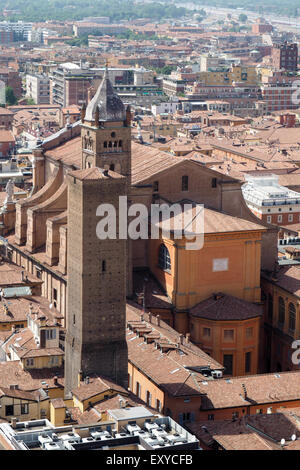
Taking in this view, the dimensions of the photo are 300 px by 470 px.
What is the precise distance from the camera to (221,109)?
6703 inches

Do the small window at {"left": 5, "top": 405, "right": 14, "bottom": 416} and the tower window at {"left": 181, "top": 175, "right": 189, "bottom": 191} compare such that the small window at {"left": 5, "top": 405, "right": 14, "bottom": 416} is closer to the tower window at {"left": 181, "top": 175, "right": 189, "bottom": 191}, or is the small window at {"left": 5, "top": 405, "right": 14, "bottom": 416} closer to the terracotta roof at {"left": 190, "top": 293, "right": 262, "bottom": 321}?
the terracotta roof at {"left": 190, "top": 293, "right": 262, "bottom": 321}

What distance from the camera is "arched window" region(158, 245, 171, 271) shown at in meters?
65.9

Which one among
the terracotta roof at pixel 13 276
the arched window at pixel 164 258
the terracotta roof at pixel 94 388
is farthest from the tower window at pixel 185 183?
the terracotta roof at pixel 94 388

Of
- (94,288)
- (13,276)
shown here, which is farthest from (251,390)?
(13,276)

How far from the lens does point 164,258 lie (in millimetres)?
66438

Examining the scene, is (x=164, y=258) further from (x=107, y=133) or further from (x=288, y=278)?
(x=107, y=133)

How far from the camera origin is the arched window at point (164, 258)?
216 ft

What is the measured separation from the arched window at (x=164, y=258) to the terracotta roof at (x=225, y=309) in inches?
103

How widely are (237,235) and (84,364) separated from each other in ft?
43.2

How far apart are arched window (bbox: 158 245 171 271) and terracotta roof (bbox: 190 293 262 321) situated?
2.63 metres

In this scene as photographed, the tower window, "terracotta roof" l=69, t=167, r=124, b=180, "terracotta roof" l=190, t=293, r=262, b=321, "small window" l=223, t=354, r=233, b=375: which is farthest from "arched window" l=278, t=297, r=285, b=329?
"terracotta roof" l=69, t=167, r=124, b=180
